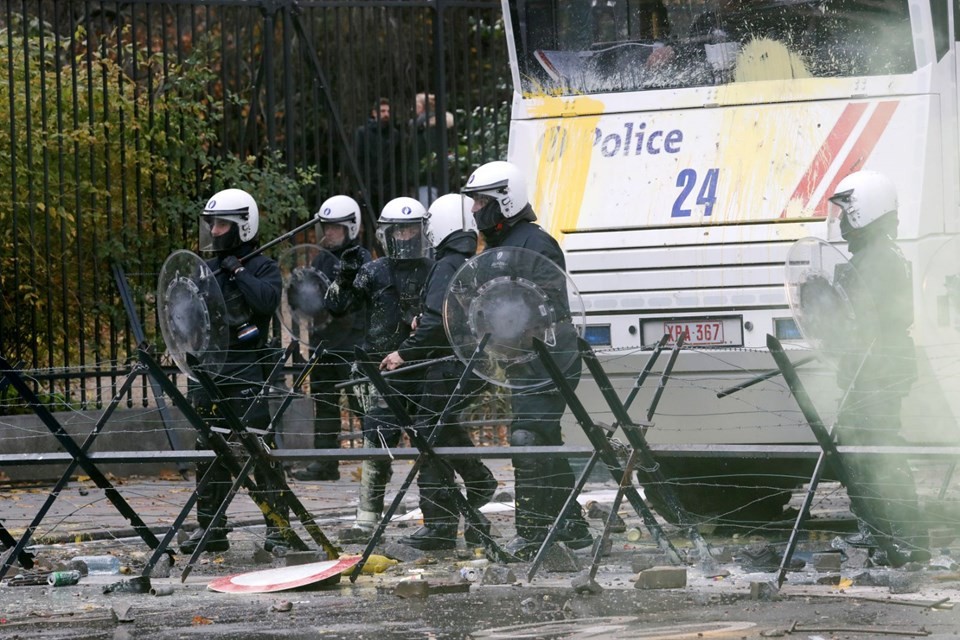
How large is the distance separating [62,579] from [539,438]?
2399mm

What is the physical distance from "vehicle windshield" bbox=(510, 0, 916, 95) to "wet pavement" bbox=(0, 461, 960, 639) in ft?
8.36

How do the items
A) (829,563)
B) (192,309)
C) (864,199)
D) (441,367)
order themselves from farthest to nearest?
(441,367)
(192,309)
(864,199)
(829,563)

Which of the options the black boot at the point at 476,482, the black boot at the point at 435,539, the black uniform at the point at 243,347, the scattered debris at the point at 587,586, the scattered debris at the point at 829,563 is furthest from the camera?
the black uniform at the point at 243,347

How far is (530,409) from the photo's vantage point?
29.1ft

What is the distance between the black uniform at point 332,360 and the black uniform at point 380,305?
13 centimetres

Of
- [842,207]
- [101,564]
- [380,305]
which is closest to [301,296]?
[380,305]

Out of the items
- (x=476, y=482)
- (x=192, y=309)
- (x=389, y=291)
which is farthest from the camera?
(x=389, y=291)

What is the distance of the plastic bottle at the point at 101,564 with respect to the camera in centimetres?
887

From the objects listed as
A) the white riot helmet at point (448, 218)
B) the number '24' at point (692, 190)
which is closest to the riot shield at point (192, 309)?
the white riot helmet at point (448, 218)

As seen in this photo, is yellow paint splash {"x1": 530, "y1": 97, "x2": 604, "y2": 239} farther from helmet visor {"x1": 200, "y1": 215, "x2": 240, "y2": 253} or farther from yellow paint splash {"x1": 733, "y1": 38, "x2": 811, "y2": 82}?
helmet visor {"x1": 200, "y1": 215, "x2": 240, "y2": 253}

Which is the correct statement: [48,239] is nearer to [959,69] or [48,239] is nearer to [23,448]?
[23,448]

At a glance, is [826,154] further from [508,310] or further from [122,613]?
[122,613]

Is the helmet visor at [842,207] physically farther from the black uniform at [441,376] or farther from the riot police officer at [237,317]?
the riot police officer at [237,317]

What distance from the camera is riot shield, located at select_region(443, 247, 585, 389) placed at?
8.35 meters
